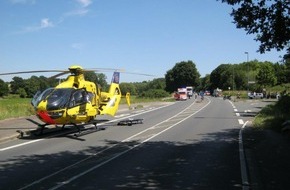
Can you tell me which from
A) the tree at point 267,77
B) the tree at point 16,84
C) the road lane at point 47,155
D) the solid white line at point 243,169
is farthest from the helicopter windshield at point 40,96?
the tree at point 16,84

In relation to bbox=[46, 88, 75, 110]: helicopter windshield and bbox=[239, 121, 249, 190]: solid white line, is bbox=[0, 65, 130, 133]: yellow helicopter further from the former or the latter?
bbox=[239, 121, 249, 190]: solid white line

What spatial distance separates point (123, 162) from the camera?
11688 millimetres

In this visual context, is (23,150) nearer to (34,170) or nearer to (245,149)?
(34,170)

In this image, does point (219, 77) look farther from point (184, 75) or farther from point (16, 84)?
point (16, 84)

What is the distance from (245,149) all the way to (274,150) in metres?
1.03

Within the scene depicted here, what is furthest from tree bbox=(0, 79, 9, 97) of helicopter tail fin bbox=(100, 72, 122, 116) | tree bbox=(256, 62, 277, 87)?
helicopter tail fin bbox=(100, 72, 122, 116)

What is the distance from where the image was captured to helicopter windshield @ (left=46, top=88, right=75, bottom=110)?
1752cm

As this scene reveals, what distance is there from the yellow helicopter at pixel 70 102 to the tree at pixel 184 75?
125 meters

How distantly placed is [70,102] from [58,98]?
1.95 ft

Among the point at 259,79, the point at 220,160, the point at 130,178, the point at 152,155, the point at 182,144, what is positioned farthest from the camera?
the point at 259,79

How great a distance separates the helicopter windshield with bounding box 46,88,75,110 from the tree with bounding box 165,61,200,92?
420ft

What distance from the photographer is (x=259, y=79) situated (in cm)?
11075

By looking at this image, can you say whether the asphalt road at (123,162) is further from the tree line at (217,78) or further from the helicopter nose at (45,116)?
the tree line at (217,78)

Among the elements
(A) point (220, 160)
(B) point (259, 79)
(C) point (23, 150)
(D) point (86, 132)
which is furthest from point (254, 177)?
(B) point (259, 79)
